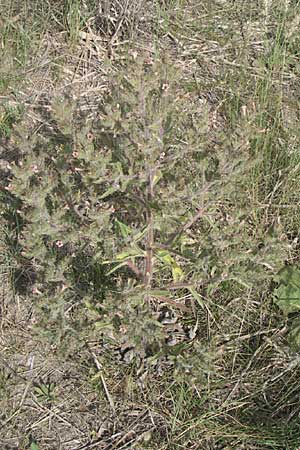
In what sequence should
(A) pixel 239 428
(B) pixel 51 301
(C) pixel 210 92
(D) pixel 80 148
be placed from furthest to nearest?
(C) pixel 210 92
(A) pixel 239 428
(B) pixel 51 301
(D) pixel 80 148

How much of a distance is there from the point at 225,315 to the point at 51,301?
0.70m

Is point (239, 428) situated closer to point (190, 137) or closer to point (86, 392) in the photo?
point (86, 392)

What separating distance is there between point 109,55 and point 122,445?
1.80m

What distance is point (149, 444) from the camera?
7.21 feet

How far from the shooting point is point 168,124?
75.3 inches

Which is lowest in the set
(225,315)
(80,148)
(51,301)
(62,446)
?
(62,446)

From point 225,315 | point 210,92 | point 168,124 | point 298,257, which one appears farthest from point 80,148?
point 210,92

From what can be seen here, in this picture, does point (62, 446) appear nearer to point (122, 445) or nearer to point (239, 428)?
point (122, 445)

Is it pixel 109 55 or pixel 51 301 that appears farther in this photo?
pixel 109 55

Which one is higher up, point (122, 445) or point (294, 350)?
point (294, 350)

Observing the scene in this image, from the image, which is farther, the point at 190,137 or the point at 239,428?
the point at 239,428

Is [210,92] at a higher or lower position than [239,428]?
higher

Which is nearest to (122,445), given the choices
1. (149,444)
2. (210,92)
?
(149,444)

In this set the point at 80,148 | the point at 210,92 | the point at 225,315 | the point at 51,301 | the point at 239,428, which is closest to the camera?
the point at 80,148
